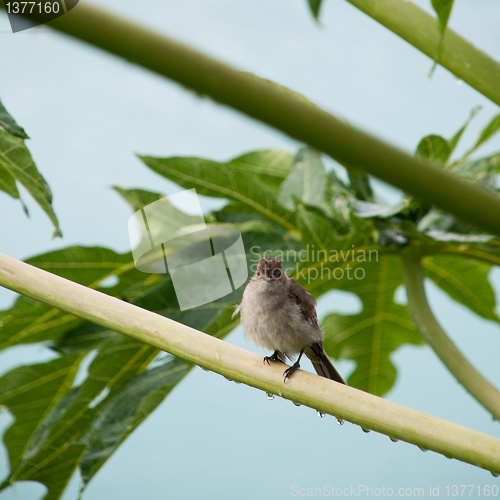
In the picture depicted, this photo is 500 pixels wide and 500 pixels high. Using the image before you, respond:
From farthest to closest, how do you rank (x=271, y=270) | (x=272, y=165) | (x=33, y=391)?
(x=272, y=165) < (x=33, y=391) < (x=271, y=270)

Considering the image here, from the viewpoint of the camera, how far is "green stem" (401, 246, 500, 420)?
78cm

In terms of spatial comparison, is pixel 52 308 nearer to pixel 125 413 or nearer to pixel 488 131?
pixel 125 413

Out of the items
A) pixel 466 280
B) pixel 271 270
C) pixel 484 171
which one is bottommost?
pixel 466 280

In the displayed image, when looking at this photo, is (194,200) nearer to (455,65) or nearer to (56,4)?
(455,65)

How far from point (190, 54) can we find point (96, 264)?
3.03 ft

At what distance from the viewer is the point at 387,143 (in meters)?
0.28

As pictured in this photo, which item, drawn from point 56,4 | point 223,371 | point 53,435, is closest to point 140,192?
point 53,435

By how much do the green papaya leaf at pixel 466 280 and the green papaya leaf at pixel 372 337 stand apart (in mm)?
146

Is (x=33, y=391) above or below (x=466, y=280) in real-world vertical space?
below

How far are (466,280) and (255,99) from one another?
138 cm

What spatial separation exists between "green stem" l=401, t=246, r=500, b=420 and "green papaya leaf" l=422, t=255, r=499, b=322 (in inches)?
15.4

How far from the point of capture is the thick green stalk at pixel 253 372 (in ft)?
1.51

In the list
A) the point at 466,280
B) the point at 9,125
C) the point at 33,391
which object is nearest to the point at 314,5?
the point at 9,125

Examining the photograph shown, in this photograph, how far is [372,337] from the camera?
1.56 m
